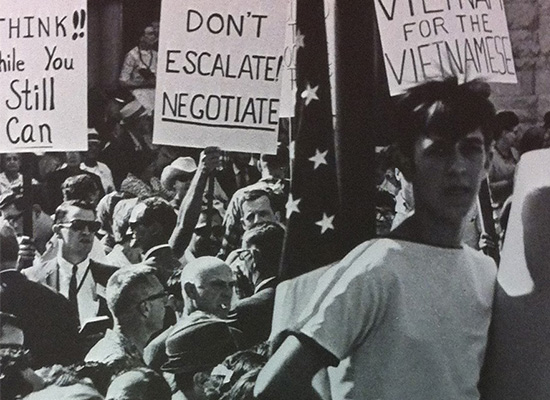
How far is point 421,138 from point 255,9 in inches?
23.8

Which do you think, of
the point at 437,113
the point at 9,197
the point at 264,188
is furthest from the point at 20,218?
the point at 437,113

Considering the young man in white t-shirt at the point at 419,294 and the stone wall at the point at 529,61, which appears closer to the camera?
the young man in white t-shirt at the point at 419,294

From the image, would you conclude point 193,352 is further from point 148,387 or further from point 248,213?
point 248,213

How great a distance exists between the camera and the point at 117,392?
2029mm

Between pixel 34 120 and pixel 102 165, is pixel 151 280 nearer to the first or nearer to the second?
pixel 102 165

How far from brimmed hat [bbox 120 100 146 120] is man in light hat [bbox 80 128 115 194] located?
98mm

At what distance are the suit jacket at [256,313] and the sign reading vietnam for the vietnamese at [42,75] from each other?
2.12 ft

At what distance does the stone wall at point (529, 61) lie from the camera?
83.4 inches

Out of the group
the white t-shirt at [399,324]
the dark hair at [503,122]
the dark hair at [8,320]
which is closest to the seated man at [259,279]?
the white t-shirt at [399,324]

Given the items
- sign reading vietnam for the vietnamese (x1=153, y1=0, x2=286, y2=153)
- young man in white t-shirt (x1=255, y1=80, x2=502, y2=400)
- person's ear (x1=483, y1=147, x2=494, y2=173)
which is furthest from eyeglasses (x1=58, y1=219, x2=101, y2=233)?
person's ear (x1=483, y1=147, x2=494, y2=173)

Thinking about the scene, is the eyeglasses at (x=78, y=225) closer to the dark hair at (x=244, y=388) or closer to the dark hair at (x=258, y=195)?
the dark hair at (x=258, y=195)

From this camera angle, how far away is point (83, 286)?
204 cm

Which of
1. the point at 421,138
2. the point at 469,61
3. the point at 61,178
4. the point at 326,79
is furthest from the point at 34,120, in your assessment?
the point at 469,61

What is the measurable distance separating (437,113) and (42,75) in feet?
3.74
